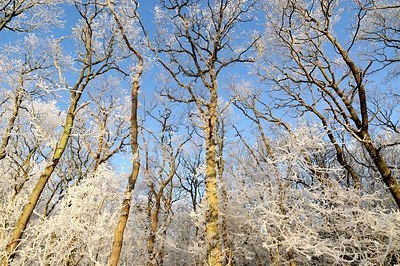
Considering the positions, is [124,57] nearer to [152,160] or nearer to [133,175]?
[133,175]

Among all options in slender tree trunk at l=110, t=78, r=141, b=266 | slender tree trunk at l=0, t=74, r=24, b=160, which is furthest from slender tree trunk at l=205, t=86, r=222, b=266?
slender tree trunk at l=0, t=74, r=24, b=160

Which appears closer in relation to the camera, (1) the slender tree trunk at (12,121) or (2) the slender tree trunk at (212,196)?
(2) the slender tree trunk at (212,196)

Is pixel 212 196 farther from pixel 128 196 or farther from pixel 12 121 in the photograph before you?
pixel 12 121

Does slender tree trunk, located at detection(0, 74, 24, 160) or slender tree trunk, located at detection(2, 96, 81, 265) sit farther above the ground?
slender tree trunk, located at detection(0, 74, 24, 160)

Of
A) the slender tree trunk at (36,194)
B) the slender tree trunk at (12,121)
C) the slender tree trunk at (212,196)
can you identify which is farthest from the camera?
the slender tree trunk at (12,121)

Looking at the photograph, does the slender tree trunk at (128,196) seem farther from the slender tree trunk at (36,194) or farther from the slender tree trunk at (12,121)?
the slender tree trunk at (12,121)

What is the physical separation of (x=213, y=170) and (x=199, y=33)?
413 centimetres

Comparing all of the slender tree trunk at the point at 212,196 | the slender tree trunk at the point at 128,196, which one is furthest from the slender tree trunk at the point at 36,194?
the slender tree trunk at the point at 212,196

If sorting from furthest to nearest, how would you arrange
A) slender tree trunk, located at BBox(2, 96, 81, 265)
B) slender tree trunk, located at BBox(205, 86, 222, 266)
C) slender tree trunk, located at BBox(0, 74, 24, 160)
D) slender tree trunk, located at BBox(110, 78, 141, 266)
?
1. slender tree trunk, located at BBox(0, 74, 24, 160)
2. slender tree trunk, located at BBox(2, 96, 81, 265)
3. slender tree trunk, located at BBox(205, 86, 222, 266)
4. slender tree trunk, located at BBox(110, 78, 141, 266)

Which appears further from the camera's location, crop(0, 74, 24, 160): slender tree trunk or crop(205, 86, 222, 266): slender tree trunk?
crop(0, 74, 24, 160): slender tree trunk

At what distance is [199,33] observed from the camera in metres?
8.59

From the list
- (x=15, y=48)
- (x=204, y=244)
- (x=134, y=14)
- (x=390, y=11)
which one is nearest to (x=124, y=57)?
(x=134, y=14)

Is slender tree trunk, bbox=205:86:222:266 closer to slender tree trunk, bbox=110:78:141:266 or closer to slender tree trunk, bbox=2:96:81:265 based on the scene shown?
slender tree trunk, bbox=110:78:141:266

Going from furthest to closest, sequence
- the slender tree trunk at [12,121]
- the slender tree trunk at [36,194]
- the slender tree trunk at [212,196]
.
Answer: the slender tree trunk at [12,121] → the slender tree trunk at [36,194] → the slender tree trunk at [212,196]
